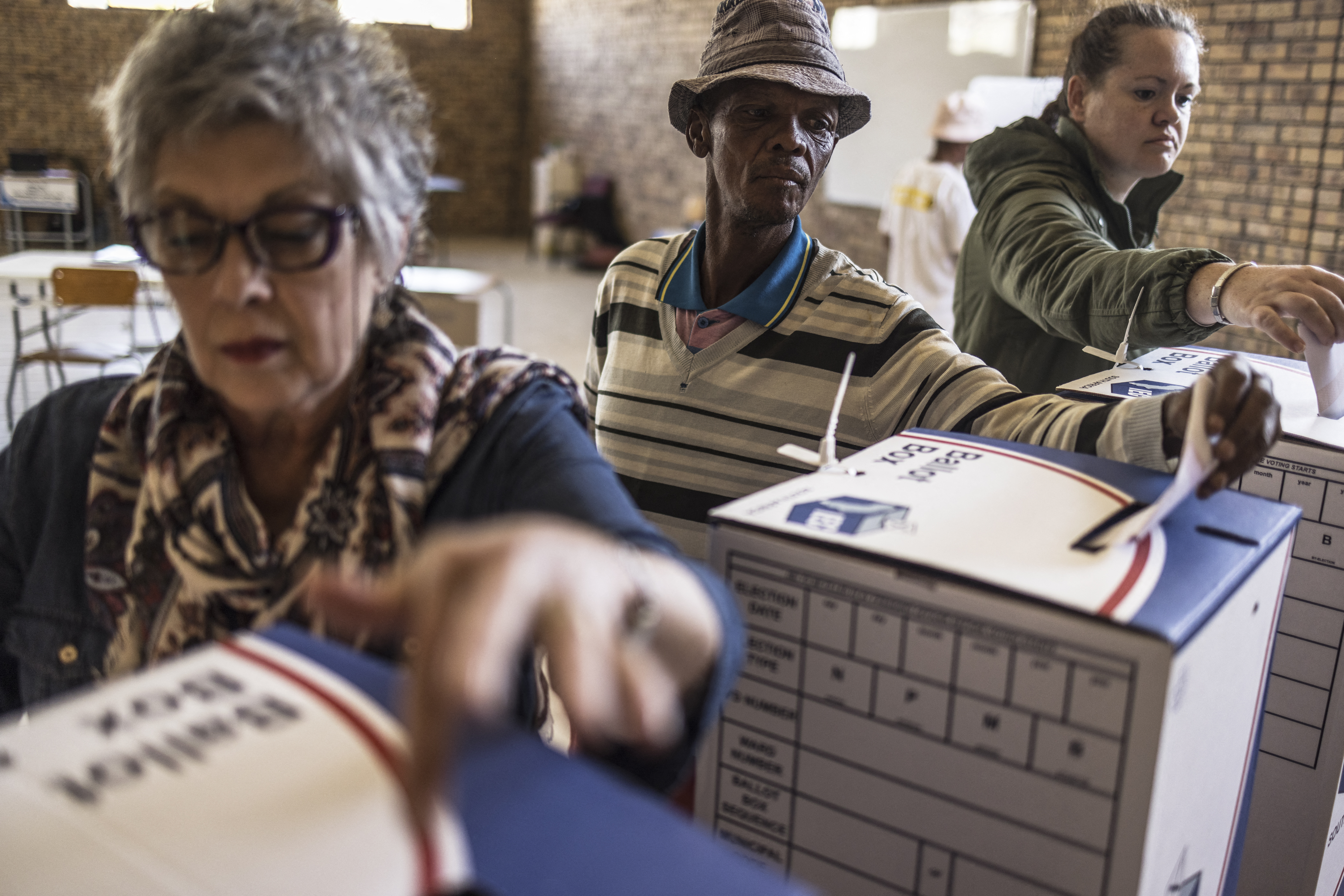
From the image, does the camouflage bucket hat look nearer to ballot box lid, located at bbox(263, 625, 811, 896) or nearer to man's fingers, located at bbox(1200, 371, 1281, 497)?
man's fingers, located at bbox(1200, 371, 1281, 497)

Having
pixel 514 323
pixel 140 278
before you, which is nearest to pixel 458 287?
pixel 140 278

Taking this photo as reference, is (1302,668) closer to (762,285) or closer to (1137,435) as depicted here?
(1137,435)

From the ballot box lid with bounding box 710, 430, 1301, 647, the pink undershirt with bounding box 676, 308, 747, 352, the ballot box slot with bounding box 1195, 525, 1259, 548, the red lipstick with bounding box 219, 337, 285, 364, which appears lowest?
the ballot box slot with bounding box 1195, 525, 1259, 548

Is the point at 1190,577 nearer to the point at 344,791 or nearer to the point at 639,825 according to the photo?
the point at 639,825

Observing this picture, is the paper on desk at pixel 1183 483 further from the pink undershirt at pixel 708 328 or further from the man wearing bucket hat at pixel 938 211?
the man wearing bucket hat at pixel 938 211

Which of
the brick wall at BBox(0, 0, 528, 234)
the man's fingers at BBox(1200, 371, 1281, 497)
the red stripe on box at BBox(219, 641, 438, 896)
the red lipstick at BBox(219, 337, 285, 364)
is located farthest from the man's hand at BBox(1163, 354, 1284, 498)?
the brick wall at BBox(0, 0, 528, 234)

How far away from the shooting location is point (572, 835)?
47cm

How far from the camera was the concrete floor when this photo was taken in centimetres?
571

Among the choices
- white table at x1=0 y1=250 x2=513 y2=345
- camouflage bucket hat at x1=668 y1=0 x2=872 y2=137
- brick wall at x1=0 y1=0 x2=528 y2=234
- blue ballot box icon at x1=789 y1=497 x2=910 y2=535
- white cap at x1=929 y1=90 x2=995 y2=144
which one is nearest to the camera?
blue ballot box icon at x1=789 y1=497 x2=910 y2=535

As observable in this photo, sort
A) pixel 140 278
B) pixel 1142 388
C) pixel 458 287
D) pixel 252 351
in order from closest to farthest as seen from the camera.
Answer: pixel 252 351 → pixel 1142 388 → pixel 140 278 → pixel 458 287

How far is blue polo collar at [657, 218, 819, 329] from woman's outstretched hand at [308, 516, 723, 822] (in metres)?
0.92

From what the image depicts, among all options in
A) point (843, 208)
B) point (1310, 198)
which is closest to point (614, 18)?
point (843, 208)

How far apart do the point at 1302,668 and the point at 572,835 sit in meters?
1.04

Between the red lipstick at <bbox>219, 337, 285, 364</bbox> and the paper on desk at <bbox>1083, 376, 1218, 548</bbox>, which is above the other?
the red lipstick at <bbox>219, 337, 285, 364</bbox>
